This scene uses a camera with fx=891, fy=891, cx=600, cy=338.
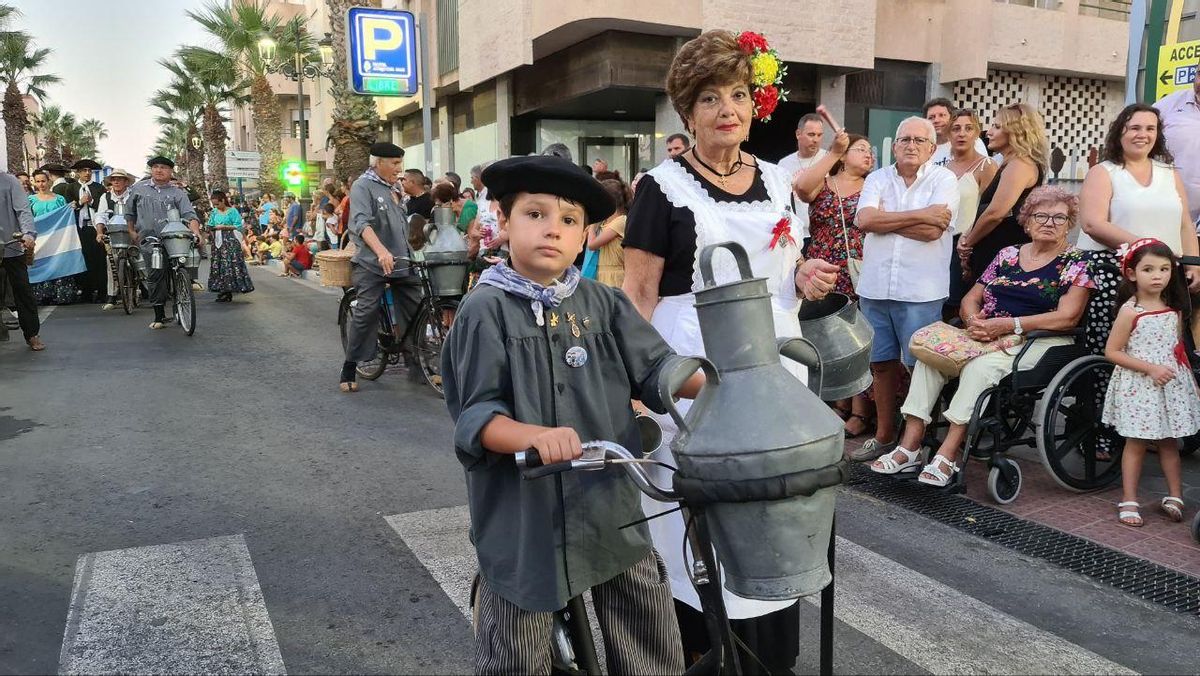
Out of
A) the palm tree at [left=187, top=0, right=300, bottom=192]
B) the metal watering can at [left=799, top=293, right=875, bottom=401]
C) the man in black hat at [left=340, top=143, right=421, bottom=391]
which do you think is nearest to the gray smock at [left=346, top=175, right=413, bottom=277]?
the man in black hat at [left=340, top=143, right=421, bottom=391]

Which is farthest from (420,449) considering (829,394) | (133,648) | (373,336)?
(829,394)

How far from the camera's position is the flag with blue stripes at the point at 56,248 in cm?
1298

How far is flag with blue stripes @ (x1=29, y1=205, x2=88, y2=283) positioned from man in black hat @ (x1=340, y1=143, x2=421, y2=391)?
7.93 meters

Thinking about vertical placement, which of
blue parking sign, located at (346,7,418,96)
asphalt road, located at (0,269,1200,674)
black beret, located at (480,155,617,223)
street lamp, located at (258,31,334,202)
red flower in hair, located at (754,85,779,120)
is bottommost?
asphalt road, located at (0,269,1200,674)

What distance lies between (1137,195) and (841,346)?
347 cm

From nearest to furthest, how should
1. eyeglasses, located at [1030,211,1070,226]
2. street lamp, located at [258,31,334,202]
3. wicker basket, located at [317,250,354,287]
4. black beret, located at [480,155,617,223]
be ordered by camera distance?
black beret, located at [480,155,617,223] → eyeglasses, located at [1030,211,1070,226] → wicker basket, located at [317,250,354,287] → street lamp, located at [258,31,334,202]

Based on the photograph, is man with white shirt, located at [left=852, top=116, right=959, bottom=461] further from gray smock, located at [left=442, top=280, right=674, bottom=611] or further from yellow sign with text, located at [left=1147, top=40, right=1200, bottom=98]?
gray smock, located at [left=442, top=280, right=674, bottom=611]

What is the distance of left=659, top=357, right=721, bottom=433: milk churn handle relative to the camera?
4.88 ft

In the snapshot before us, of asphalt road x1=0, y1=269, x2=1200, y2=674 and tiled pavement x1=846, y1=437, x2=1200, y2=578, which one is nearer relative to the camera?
asphalt road x1=0, y1=269, x2=1200, y2=674

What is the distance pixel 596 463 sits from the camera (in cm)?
164

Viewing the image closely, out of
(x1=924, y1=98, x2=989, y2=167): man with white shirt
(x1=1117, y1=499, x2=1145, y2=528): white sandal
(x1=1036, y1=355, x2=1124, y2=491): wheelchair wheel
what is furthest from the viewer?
(x1=924, y1=98, x2=989, y2=167): man with white shirt

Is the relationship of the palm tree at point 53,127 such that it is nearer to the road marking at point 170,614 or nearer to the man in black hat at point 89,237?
the man in black hat at point 89,237

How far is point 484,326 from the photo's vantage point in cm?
197

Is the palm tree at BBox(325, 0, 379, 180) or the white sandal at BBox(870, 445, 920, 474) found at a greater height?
the palm tree at BBox(325, 0, 379, 180)
